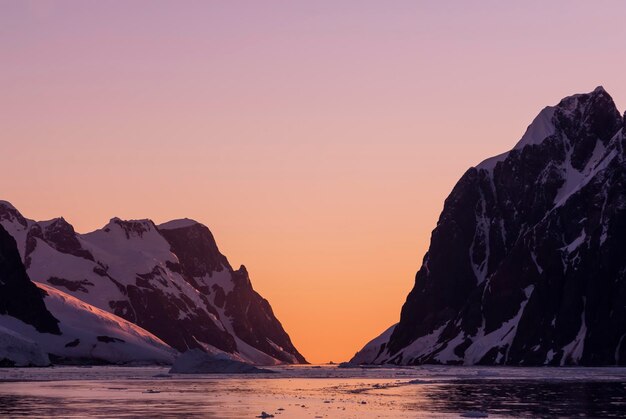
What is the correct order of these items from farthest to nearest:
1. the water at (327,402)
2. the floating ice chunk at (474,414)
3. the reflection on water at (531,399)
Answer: the reflection on water at (531,399), the water at (327,402), the floating ice chunk at (474,414)

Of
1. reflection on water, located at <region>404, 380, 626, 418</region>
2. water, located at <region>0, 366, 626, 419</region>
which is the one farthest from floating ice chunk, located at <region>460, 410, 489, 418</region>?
reflection on water, located at <region>404, 380, 626, 418</region>

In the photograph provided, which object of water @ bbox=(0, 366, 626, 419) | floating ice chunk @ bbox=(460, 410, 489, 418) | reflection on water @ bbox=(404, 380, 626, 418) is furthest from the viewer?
reflection on water @ bbox=(404, 380, 626, 418)

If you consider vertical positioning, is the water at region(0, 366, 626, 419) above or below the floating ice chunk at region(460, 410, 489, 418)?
above

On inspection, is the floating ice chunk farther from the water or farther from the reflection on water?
the reflection on water

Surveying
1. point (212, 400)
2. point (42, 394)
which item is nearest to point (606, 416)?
point (212, 400)

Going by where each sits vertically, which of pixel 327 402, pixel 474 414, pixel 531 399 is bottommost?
pixel 474 414

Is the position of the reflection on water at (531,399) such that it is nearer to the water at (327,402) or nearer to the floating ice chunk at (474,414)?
the water at (327,402)

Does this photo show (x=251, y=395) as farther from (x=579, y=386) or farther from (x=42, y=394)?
(x=579, y=386)

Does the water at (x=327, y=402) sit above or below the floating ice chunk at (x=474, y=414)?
above

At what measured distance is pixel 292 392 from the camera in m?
120

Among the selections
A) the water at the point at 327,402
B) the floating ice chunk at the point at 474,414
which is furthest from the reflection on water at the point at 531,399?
the floating ice chunk at the point at 474,414

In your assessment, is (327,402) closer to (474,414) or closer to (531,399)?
(531,399)

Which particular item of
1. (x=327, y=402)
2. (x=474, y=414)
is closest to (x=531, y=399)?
(x=327, y=402)

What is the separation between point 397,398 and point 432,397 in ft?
10.1
